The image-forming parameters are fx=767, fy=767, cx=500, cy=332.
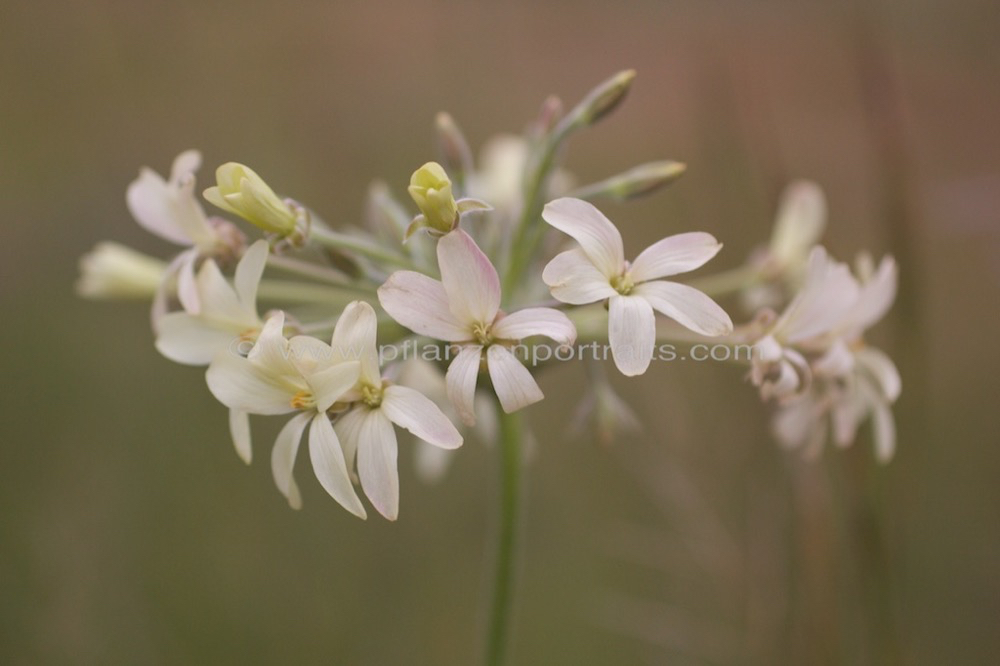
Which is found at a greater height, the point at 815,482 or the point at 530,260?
the point at 530,260

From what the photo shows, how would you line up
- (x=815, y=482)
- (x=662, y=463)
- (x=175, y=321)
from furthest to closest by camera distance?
(x=662, y=463)
(x=815, y=482)
(x=175, y=321)

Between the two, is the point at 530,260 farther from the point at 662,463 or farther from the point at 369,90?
the point at 369,90

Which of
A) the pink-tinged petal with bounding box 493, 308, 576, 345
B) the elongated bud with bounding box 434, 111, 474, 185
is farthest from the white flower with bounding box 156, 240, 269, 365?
the elongated bud with bounding box 434, 111, 474, 185

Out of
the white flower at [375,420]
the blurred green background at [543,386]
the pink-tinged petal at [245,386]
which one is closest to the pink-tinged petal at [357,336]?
the white flower at [375,420]

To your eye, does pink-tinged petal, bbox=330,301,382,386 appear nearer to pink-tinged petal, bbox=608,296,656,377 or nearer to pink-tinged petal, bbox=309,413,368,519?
pink-tinged petal, bbox=309,413,368,519

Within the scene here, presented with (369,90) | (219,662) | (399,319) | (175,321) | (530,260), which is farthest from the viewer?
(369,90)

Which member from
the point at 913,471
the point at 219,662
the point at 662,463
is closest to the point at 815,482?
the point at 913,471

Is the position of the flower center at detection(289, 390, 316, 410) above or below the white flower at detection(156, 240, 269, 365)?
below
